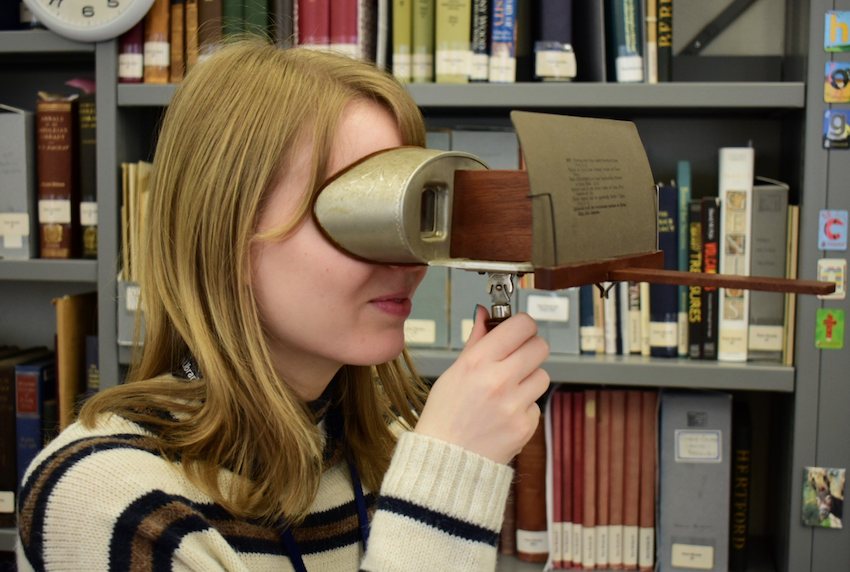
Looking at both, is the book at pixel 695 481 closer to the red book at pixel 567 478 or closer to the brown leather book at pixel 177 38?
the red book at pixel 567 478

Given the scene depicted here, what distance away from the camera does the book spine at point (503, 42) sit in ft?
4.86

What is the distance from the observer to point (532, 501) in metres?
1.61

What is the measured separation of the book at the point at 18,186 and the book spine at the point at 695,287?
1.42m

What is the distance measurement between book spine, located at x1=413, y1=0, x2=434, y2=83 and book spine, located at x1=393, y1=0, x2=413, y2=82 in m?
0.01

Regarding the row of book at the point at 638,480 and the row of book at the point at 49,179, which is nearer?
the row of book at the point at 638,480

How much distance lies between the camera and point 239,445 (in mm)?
811

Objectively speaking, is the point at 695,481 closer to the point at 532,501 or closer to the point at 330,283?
the point at 532,501

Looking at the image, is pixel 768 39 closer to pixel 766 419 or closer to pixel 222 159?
pixel 766 419

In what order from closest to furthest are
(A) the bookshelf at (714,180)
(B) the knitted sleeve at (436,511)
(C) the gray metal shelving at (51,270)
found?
(B) the knitted sleeve at (436,511), (A) the bookshelf at (714,180), (C) the gray metal shelving at (51,270)

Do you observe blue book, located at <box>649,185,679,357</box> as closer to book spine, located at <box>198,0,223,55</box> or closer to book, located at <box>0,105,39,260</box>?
book spine, located at <box>198,0,223,55</box>

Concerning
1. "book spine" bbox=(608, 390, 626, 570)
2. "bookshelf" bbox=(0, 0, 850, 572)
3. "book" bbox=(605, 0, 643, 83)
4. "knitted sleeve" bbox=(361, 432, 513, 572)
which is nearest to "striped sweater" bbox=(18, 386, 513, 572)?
"knitted sleeve" bbox=(361, 432, 513, 572)

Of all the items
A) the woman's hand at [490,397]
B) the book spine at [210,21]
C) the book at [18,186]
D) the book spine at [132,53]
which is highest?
the book spine at [210,21]

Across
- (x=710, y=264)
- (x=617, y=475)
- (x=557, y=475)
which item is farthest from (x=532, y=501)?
(x=710, y=264)

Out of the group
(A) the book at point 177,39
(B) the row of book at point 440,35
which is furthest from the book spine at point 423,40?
(A) the book at point 177,39
